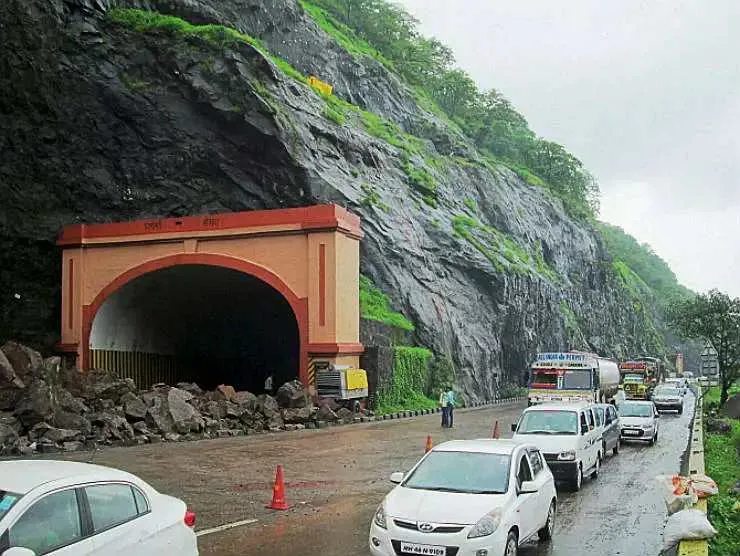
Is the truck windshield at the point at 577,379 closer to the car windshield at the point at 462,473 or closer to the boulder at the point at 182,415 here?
the boulder at the point at 182,415

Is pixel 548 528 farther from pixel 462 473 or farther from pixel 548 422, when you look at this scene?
pixel 548 422

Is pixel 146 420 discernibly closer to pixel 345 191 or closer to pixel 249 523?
pixel 249 523

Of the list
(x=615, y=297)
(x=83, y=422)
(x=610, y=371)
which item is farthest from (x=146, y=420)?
(x=615, y=297)

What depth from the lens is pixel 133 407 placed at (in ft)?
81.3

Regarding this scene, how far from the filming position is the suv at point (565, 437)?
15047 mm

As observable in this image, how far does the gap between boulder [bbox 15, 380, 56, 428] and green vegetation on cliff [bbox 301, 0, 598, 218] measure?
62849mm

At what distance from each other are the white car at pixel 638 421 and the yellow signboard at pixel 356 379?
1047 centimetres

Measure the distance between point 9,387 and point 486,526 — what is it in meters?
19.0

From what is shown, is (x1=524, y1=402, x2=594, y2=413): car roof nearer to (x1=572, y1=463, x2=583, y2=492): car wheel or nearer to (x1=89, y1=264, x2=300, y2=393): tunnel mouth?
(x1=572, y1=463, x2=583, y2=492): car wheel

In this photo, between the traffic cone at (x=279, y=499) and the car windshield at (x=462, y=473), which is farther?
the traffic cone at (x=279, y=499)

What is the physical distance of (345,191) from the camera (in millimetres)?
41656

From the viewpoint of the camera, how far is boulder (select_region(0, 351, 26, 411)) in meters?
22.8

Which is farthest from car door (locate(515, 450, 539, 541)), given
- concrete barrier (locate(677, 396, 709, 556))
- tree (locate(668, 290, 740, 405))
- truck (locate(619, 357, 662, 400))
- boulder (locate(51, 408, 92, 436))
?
truck (locate(619, 357, 662, 400))

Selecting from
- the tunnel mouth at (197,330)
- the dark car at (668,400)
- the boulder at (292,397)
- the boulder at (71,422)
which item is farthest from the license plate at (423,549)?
the dark car at (668,400)
